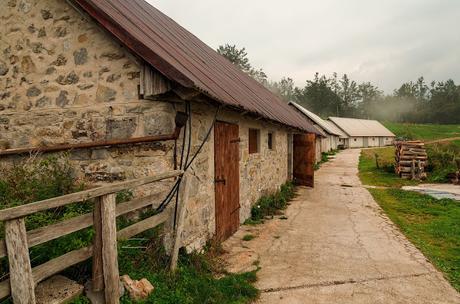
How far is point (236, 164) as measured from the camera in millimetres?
7391

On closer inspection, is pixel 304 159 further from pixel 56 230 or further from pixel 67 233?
pixel 56 230

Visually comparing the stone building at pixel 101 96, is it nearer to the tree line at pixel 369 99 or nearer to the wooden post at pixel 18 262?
the wooden post at pixel 18 262

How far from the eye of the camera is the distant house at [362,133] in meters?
50.3

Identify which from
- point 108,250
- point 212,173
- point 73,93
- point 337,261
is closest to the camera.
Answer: point 108,250

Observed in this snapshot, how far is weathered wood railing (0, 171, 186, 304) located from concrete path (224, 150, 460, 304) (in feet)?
6.65

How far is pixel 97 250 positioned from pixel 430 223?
817cm

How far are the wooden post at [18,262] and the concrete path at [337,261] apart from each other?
274 cm

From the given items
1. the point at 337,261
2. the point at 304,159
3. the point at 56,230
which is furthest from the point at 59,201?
the point at 304,159

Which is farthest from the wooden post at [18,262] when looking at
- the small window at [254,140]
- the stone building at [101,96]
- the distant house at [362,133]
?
the distant house at [362,133]

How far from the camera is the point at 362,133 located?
51812 mm

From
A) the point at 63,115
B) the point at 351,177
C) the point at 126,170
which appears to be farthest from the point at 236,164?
the point at 351,177

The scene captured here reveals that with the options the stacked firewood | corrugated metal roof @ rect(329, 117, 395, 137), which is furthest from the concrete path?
corrugated metal roof @ rect(329, 117, 395, 137)

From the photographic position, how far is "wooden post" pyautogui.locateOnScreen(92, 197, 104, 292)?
328 cm

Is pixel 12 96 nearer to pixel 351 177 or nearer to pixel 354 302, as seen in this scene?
pixel 354 302
